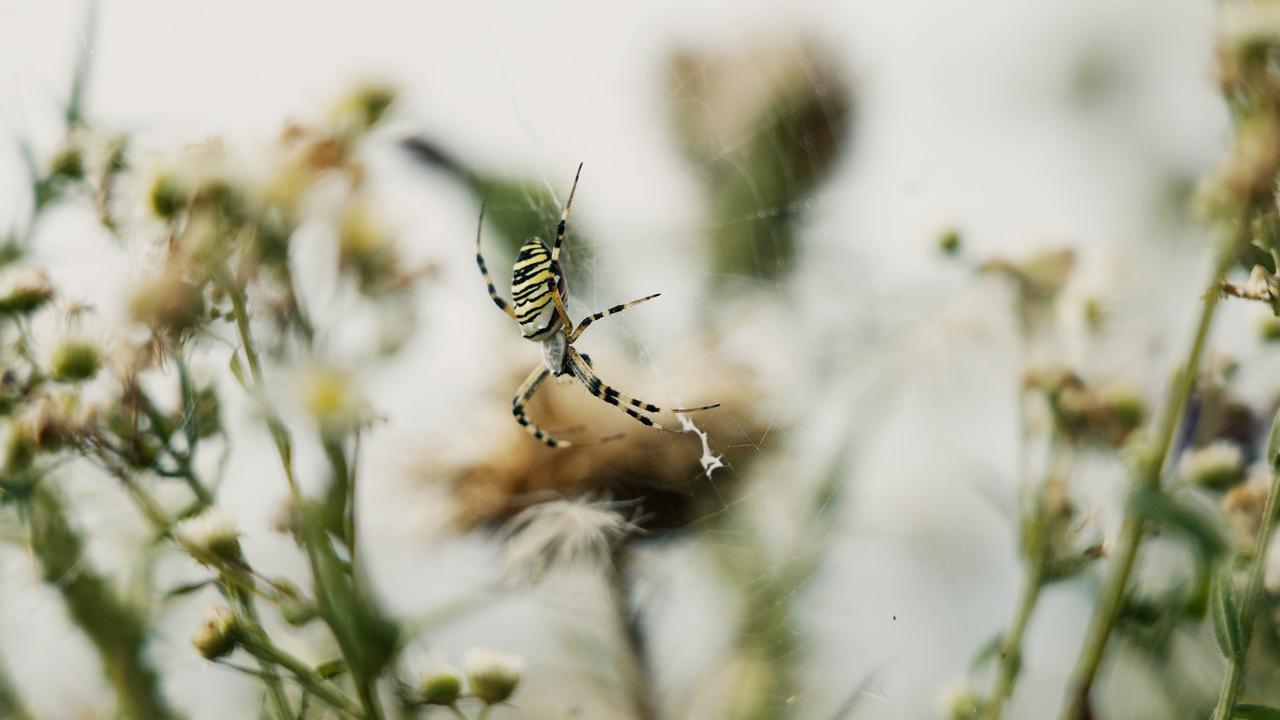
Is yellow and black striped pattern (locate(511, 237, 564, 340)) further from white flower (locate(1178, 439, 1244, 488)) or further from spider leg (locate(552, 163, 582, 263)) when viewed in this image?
white flower (locate(1178, 439, 1244, 488))

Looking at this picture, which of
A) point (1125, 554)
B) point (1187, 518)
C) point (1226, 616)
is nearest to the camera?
point (1187, 518)

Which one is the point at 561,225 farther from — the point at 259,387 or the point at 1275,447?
the point at 1275,447

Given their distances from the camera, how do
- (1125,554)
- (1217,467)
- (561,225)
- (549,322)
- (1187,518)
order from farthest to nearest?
(549,322) → (561,225) → (1217,467) → (1125,554) → (1187,518)

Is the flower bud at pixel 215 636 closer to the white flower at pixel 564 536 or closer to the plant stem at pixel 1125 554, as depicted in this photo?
the white flower at pixel 564 536

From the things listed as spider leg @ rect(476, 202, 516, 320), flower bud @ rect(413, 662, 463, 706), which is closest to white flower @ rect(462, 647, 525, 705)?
flower bud @ rect(413, 662, 463, 706)

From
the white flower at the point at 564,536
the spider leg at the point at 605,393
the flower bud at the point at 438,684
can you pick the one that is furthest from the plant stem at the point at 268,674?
the spider leg at the point at 605,393

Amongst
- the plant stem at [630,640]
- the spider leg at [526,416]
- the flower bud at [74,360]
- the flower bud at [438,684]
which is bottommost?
the plant stem at [630,640]

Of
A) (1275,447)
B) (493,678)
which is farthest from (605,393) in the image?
(1275,447)

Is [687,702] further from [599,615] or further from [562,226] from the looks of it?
[562,226]
